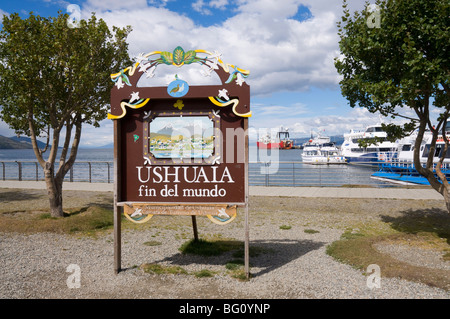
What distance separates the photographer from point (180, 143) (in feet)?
20.3

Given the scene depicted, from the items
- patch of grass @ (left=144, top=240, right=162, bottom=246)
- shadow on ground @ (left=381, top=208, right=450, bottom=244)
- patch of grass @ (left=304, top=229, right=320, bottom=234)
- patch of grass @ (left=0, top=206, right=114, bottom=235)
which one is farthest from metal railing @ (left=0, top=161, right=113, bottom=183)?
shadow on ground @ (left=381, top=208, right=450, bottom=244)

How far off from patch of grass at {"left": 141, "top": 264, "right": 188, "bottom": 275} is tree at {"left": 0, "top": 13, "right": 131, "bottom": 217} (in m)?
4.90

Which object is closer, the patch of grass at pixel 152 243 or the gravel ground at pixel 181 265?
the gravel ground at pixel 181 265

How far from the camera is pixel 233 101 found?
587 cm

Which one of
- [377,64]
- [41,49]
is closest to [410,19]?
[377,64]

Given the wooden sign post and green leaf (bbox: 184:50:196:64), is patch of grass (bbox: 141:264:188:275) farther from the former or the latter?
green leaf (bbox: 184:50:196:64)

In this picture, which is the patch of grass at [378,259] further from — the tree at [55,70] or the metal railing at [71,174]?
the metal railing at [71,174]

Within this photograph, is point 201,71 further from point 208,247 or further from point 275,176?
point 275,176

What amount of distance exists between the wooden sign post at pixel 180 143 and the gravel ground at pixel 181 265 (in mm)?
634

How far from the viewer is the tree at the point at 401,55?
674 cm

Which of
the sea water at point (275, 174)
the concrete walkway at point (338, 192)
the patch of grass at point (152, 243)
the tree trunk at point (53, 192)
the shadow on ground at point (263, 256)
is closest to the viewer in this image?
the shadow on ground at point (263, 256)

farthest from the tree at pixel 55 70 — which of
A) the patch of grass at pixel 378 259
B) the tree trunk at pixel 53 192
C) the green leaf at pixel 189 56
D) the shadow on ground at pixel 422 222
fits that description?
the shadow on ground at pixel 422 222

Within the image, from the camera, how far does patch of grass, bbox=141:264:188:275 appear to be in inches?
239
